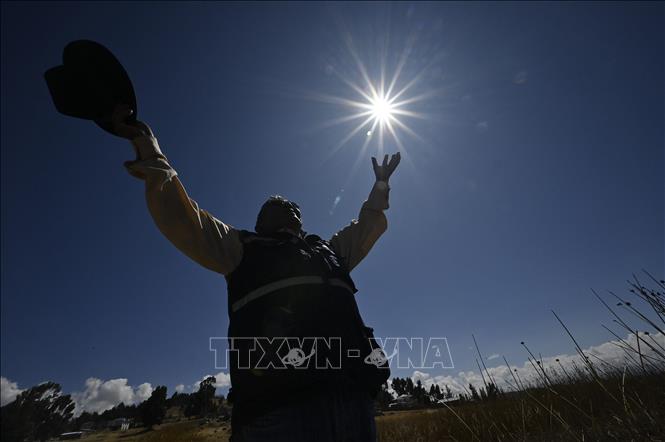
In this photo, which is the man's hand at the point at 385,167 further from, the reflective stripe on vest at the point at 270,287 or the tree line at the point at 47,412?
the tree line at the point at 47,412

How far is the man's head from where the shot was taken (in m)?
2.18

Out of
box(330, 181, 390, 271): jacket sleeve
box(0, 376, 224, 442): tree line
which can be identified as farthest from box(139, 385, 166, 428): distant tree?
box(330, 181, 390, 271): jacket sleeve

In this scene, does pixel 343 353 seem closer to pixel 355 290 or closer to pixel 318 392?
pixel 318 392

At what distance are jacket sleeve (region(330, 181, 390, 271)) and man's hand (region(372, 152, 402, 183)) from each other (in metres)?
0.21

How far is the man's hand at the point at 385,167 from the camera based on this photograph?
2.97 meters

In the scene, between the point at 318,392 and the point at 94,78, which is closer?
the point at 318,392

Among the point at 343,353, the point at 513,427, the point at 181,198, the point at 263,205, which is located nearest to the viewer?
the point at 343,353

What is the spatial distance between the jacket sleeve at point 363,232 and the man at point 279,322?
0.46 metres

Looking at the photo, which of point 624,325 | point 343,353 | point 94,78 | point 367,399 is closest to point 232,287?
point 343,353

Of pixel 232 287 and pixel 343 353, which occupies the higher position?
pixel 232 287

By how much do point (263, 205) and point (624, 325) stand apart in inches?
141

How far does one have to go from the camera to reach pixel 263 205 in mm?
2326

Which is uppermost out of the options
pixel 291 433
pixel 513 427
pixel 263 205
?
pixel 263 205

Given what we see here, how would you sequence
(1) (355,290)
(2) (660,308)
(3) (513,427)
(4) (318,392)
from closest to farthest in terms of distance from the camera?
(4) (318,392), (1) (355,290), (2) (660,308), (3) (513,427)
